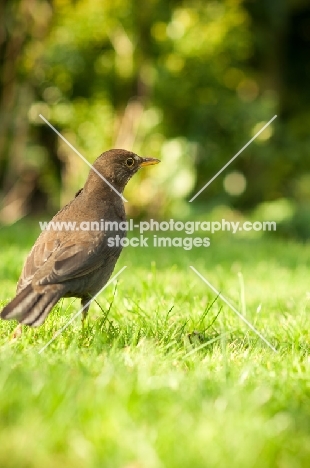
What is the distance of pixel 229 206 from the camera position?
11211 millimetres

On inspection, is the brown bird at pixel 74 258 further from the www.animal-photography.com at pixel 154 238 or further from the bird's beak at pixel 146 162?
the bird's beak at pixel 146 162

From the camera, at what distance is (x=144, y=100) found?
10547 mm

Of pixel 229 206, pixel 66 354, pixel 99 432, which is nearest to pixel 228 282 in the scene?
pixel 66 354

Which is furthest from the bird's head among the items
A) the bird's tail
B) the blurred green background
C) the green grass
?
the blurred green background

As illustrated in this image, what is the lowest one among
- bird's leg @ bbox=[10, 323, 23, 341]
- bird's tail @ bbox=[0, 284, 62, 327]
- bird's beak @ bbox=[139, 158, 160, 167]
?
bird's leg @ bbox=[10, 323, 23, 341]

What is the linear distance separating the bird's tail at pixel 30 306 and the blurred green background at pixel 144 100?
7126mm

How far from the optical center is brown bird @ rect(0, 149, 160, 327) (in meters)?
2.72

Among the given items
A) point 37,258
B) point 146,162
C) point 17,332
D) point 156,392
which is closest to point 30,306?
point 17,332

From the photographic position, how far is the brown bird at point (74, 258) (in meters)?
2.72

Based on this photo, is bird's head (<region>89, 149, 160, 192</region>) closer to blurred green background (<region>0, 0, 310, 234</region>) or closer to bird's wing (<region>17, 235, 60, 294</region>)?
bird's wing (<region>17, 235, 60, 294</region>)

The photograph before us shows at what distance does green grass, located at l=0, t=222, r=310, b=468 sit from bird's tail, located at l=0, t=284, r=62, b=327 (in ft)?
0.35

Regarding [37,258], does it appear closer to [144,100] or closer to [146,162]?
[146,162]

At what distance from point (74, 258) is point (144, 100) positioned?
26.1ft

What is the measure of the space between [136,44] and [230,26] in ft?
5.06
